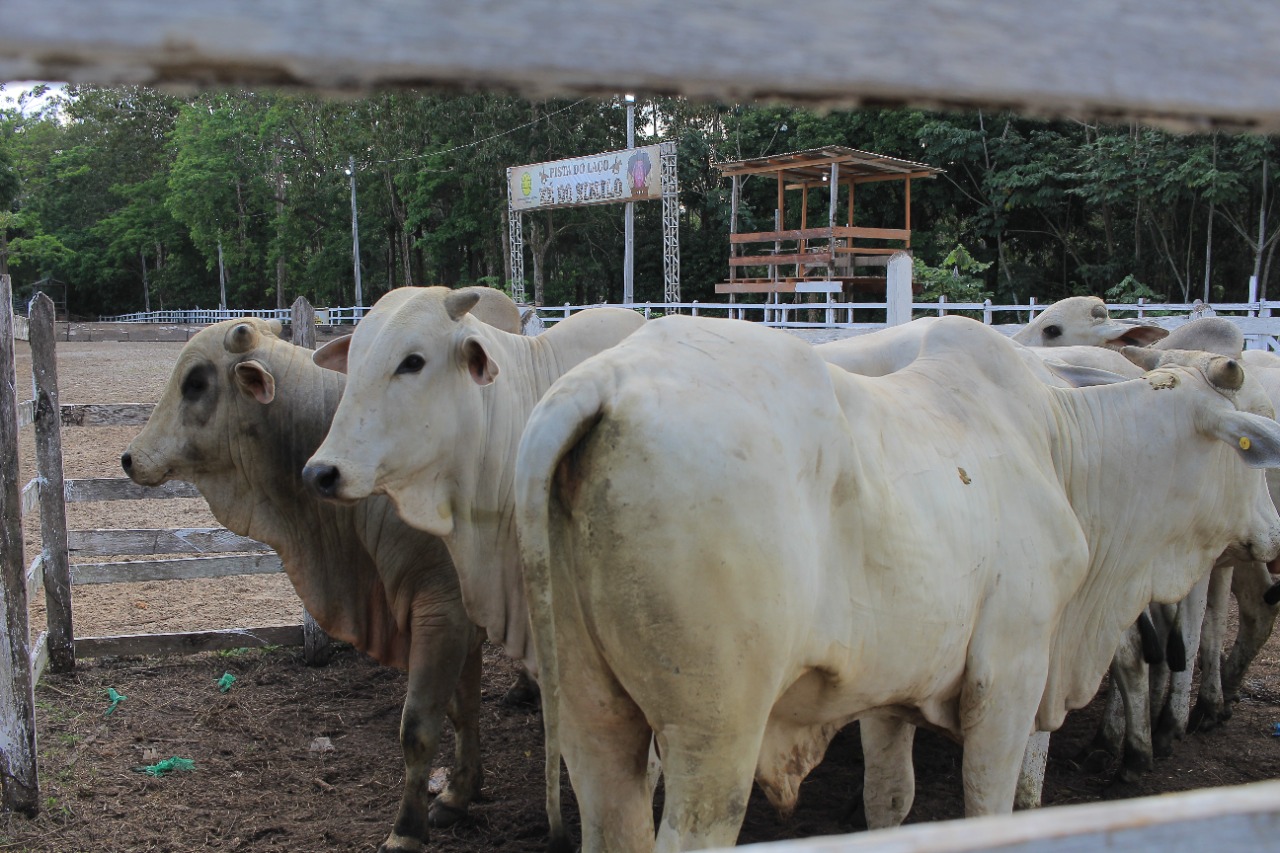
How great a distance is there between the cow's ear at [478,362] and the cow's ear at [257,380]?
126 centimetres

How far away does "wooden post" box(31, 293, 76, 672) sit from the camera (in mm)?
6020

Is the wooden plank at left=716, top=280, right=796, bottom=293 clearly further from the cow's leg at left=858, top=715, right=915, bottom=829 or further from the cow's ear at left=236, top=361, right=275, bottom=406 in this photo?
the cow's leg at left=858, top=715, right=915, bottom=829

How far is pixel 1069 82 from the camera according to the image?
2.66 feet

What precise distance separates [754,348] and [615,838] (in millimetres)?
1433

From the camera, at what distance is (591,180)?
2706 cm

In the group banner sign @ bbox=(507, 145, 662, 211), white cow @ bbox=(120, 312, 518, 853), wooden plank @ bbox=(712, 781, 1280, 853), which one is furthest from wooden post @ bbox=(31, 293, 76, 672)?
banner sign @ bbox=(507, 145, 662, 211)

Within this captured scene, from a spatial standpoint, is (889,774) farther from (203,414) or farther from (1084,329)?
(1084,329)

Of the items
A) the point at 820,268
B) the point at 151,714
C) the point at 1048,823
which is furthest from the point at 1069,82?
the point at 820,268

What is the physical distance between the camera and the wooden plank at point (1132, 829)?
0.75 metres

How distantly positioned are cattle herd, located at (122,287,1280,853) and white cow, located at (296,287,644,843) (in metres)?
0.01

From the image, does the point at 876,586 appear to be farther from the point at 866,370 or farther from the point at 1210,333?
the point at 1210,333

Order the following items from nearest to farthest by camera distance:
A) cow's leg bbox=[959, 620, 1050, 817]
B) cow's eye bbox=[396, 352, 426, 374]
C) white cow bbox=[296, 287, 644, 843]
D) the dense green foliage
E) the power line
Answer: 1. cow's leg bbox=[959, 620, 1050, 817]
2. white cow bbox=[296, 287, 644, 843]
3. cow's eye bbox=[396, 352, 426, 374]
4. the dense green foliage
5. the power line

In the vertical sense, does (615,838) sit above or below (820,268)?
below

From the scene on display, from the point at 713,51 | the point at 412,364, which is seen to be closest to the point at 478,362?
the point at 412,364
